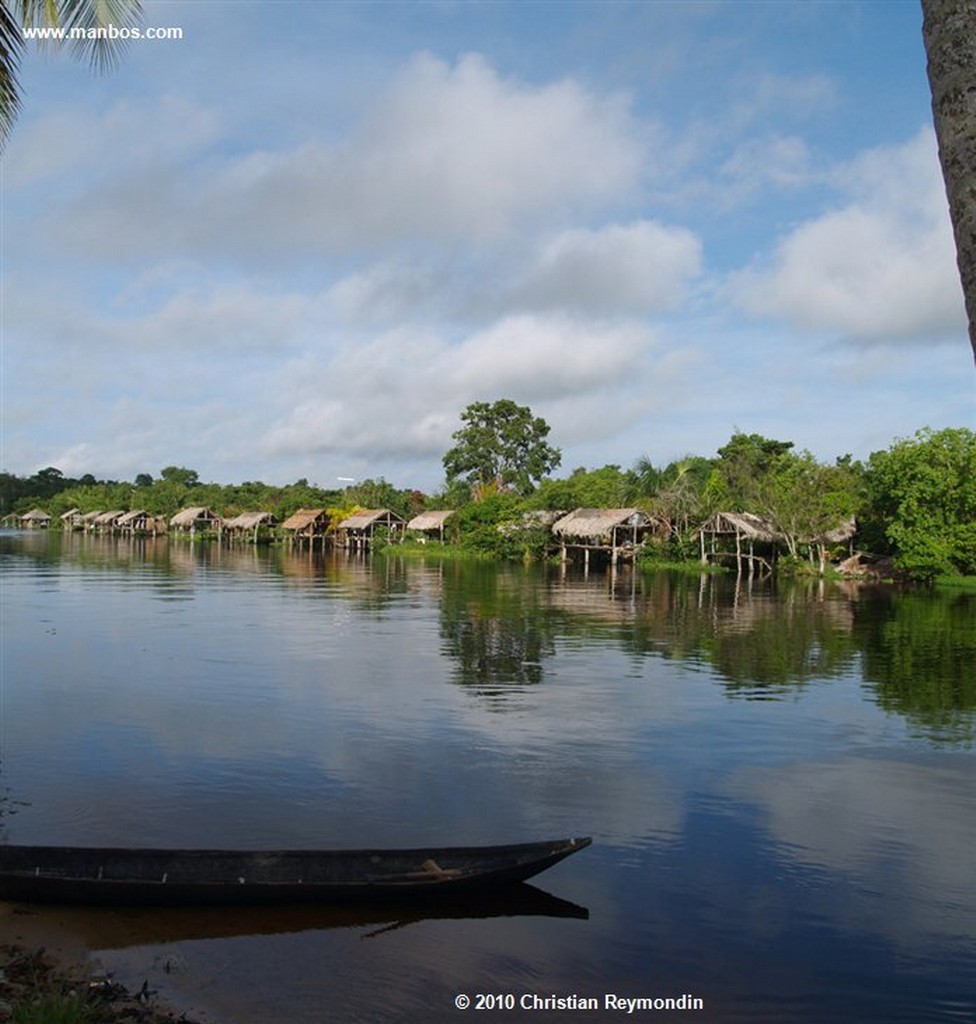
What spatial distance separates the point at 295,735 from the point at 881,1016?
7.37 meters

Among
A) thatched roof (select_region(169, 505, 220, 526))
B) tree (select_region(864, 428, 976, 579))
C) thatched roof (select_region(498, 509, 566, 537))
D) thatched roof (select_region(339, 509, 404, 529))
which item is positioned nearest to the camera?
tree (select_region(864, 428, 976, 579))

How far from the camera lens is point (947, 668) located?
16.1 meters

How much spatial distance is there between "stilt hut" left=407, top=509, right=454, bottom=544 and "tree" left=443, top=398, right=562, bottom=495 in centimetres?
656

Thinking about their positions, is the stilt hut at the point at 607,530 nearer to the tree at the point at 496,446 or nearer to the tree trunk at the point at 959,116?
the tree at the point at 496,446

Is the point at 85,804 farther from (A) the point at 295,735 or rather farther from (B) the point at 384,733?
(B) the point at 384,733

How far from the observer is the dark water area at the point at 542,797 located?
18.5 ft

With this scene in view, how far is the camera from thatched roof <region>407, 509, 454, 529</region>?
190 ft

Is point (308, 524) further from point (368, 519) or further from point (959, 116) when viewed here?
point (959, 116)

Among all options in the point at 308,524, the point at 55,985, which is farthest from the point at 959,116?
the point at 308,524

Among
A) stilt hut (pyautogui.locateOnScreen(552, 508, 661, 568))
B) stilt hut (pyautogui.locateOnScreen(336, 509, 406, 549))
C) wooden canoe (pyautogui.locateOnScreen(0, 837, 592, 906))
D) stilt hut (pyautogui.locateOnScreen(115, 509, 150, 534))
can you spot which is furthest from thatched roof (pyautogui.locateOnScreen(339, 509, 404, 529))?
wooden canoe (pyautogui.locateOnScreen(0, 837, 592, 906))

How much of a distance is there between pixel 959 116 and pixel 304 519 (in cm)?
6536

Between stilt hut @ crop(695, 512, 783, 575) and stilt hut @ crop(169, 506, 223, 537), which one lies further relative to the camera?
stilt hut @ crop(169, 506, 223, 537)

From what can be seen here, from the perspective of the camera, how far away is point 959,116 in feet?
10.5

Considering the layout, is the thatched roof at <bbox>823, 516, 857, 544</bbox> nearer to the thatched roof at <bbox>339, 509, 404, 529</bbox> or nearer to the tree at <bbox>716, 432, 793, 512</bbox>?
the tree at <bbox>716, 432, 793, 512</bbox>
